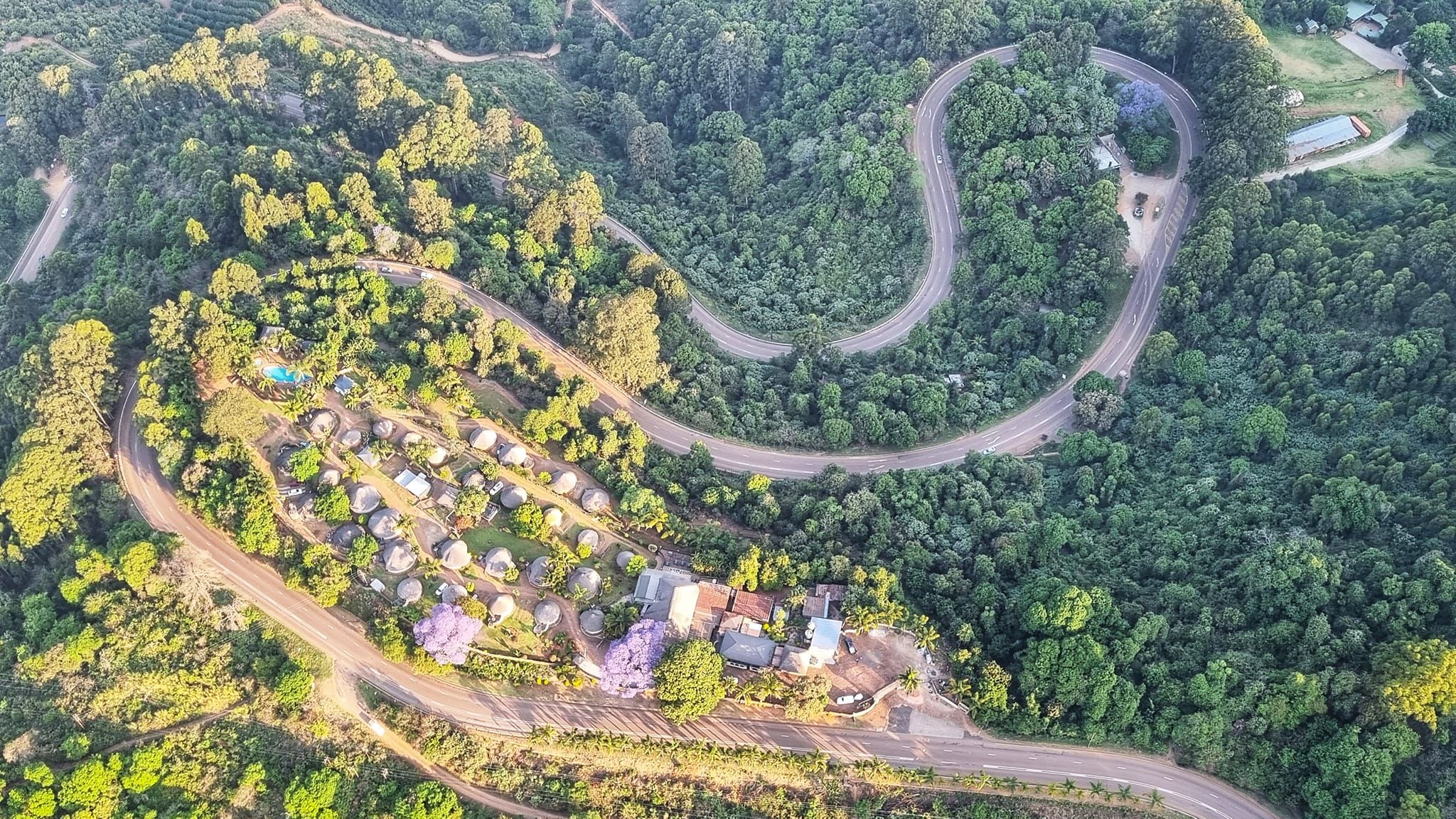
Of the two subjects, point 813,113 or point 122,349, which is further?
point 813,113

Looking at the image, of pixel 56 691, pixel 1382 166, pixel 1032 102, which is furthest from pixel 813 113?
pixel 56 691

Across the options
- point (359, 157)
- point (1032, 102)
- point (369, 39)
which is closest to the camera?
point (359, 157)

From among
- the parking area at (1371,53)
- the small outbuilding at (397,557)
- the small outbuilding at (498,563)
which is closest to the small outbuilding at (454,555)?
the small outbuilding at (498,563)

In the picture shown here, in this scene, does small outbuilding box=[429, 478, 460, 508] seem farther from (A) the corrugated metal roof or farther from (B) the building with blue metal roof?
(A) the corrugated metal roof

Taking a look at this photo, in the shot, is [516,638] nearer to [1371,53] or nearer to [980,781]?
[980,781]

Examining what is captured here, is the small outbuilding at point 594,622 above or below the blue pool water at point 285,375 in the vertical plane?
below

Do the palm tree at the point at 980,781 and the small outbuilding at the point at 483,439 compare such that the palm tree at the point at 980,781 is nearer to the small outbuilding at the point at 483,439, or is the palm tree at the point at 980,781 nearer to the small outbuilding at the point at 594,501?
the small outbuilding at the point at 594,501

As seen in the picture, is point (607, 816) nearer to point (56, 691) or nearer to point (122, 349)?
point (56, 691)

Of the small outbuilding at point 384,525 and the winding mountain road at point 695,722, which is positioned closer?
the winding mountain road at point 695,722
